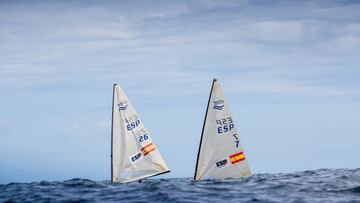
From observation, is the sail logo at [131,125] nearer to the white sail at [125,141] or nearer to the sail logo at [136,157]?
the white sail at [125,141]

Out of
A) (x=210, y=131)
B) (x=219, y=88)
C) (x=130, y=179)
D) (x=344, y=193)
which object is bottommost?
(x=344, y=193)

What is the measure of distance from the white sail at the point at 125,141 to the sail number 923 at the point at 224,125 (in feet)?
18.6

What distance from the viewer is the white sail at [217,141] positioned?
40.0m

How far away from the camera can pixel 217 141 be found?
132 feet

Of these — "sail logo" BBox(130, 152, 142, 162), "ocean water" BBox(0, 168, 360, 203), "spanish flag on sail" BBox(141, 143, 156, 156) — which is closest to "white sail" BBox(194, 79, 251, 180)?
"ocean water" BBox(0, 168, 360, 203)

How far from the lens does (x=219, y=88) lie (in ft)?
132

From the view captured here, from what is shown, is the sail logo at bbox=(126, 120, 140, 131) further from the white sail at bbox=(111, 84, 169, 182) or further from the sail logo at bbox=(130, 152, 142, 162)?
the sail logo at bbox=(130, 152, 142, 162)

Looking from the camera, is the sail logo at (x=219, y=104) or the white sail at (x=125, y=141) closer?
the sail logo at (x=219, y=104)

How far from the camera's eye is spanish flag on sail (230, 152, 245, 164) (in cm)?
4091

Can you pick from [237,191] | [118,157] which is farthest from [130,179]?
[237,191]

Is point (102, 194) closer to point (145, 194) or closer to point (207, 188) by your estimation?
point (145, 194)

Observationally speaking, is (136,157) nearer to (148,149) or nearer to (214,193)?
(148,149)

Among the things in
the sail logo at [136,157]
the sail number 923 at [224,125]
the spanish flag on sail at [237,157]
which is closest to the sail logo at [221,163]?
the spanish flag on sail at [237,157]

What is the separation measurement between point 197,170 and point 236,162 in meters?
2.94
